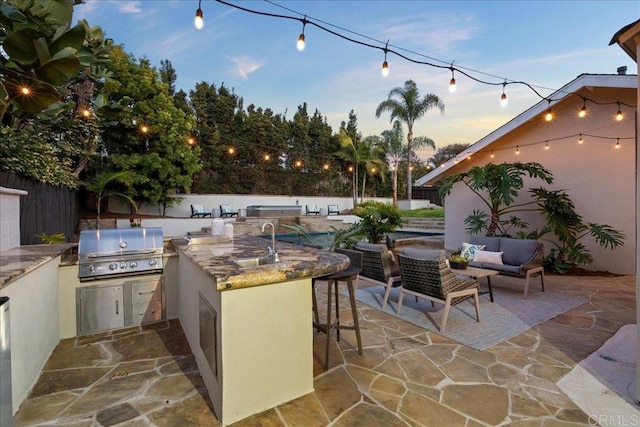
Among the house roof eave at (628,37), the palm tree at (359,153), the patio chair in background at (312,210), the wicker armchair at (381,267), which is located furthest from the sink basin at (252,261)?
the palm tree at (359,153)

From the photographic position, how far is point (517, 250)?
557 cm

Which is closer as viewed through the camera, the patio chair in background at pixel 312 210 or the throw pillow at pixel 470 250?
the throw pillow at pixel 470 250

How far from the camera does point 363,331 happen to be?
3512mm

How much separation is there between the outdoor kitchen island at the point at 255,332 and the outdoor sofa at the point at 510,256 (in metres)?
4.07

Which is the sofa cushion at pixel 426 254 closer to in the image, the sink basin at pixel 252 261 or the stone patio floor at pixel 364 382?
the stone patio floor at pixel 364 382

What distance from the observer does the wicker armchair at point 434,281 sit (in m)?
3.55

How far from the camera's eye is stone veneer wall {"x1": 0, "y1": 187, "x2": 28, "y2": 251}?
301cm

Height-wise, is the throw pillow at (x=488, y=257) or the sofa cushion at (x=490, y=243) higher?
the sofa cushion at (x=490, y=243)

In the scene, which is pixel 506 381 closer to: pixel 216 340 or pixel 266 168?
pixel 216 340

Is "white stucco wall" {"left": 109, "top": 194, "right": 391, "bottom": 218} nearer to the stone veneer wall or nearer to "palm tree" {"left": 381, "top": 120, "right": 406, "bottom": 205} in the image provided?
"palm tree" {"left": 381, "top": 120, "right": 406, "bottom": 205}

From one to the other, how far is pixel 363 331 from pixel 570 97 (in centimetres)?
762

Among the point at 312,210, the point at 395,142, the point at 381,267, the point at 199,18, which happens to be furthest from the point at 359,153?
the point at 199,18

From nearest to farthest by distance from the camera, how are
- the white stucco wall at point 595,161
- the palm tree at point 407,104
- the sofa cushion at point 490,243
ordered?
the sofa cushion at point 490,243 → the white stucco wall at point 595,161 → the palm tree at point 407,104

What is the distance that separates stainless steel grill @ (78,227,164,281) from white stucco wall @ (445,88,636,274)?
27.7 feet
